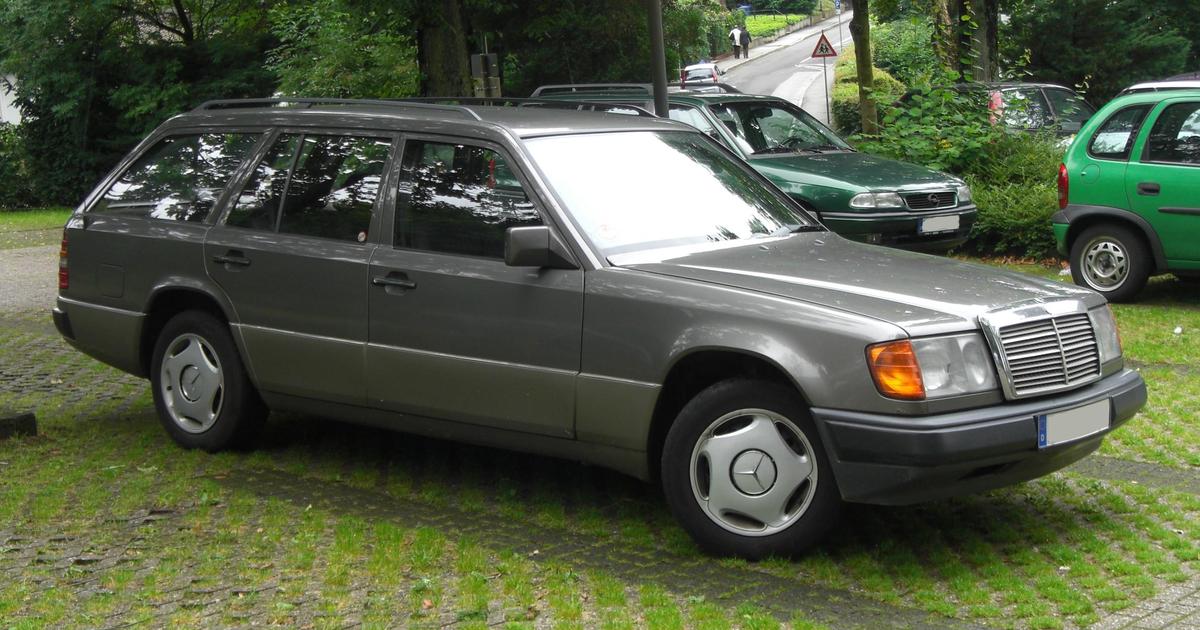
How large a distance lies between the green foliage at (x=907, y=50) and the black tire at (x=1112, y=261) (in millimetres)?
5643

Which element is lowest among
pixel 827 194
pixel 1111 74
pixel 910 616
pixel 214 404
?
pixel 910 616

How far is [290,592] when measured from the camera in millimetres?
5215

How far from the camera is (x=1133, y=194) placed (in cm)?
1141

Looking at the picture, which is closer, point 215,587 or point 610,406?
point 215,587

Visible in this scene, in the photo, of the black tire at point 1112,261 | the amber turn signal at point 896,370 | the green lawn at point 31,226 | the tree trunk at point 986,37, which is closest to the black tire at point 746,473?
the amber turn signal at point 896,370

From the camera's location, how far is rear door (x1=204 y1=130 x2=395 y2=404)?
6.55m

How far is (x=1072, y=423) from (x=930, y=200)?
25.8 ft

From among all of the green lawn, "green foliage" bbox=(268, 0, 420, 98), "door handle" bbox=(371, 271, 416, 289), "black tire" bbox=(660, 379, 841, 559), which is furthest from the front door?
"green foliage" bbox=(268, 0, 420, 98)

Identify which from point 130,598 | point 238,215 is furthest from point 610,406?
point 238,215

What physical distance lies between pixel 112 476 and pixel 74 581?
5.51 feet

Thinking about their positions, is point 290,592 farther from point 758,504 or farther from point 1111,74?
point 1111,74

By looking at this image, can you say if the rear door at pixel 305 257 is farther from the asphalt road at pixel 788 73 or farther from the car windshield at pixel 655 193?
the asphalt road at pixel 788 73

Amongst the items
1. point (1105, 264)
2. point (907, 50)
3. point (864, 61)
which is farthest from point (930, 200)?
point (907, 50)

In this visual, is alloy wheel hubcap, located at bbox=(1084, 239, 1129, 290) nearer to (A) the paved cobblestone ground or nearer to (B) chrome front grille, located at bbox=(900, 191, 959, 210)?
(B) chrome front grille, located at bbox=(900, 191, 959, 210)
